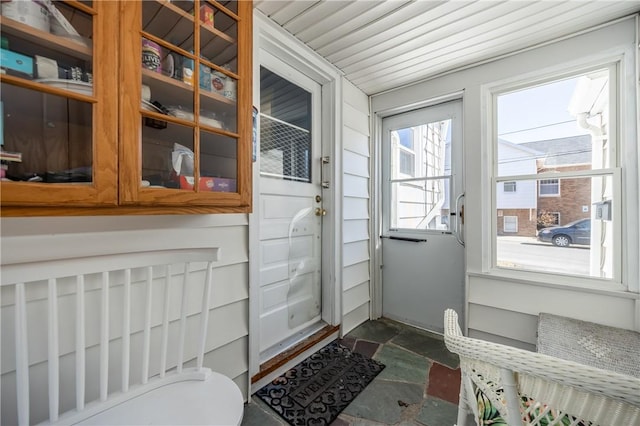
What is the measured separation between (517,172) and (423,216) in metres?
0.81

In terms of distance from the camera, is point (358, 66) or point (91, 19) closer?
point (91, 19)

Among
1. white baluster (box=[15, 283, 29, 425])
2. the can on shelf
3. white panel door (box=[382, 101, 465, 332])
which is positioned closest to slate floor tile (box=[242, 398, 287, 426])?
white baluster (box=[15, 283, 29, 425])

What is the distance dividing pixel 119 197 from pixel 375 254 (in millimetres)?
2309

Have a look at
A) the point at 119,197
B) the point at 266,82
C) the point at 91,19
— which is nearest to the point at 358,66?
the point at 266,82

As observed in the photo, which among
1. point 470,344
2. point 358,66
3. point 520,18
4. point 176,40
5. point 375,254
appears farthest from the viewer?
point 375,254

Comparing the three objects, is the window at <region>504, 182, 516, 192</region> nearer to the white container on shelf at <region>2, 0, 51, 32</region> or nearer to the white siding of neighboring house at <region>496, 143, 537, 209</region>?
the white siding of neighboring house at <region>496, 143, 537, 209</region>

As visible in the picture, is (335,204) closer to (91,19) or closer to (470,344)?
(470,344)

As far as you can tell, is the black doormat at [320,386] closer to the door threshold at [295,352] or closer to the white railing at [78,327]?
the door threshold at [295,352]

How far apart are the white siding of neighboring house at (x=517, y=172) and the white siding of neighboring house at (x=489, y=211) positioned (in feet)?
0.32

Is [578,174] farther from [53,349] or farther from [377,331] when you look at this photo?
[53,349]

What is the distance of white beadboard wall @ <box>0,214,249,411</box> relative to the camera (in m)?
0.86

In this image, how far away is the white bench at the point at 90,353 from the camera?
2.62 feet

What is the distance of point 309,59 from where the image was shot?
194 cm

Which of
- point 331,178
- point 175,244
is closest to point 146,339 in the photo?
point 175,244
